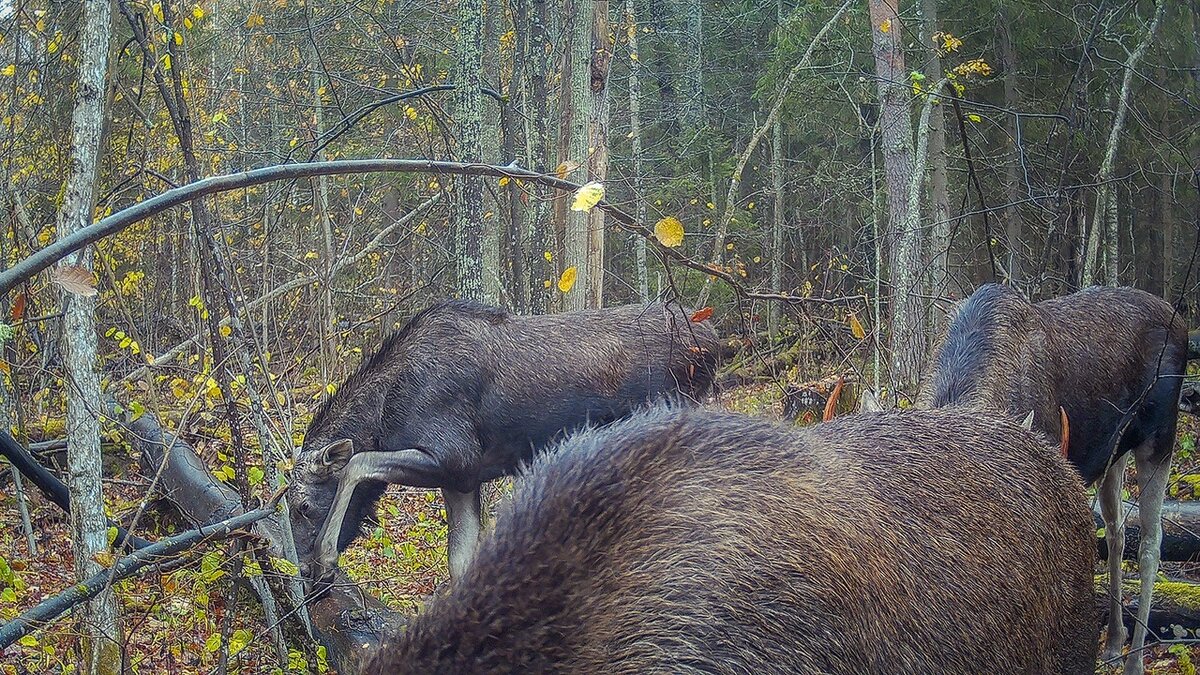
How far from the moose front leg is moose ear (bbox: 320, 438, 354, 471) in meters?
0.07

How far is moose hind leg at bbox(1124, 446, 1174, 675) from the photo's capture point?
678 cm

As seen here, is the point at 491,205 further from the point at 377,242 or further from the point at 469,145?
the point at 469,145

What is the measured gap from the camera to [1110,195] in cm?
1956

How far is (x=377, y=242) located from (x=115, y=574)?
7900 mm

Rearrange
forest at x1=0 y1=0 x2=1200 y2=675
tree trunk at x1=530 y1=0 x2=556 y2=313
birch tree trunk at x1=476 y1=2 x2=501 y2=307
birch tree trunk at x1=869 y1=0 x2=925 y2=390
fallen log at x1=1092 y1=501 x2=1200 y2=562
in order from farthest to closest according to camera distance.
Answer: tree trunk at x1=530 y1=0 x2=556 y2=313 → birch tree trunk at x1=476 y1=2 x2=501 y2=307 → birch tree trunk at x1=869 y1=0 x2=925 y2=390 → fallen log at x1=1092 y1=501 x2=1200 y2=562 → forest at x1=0 y1=0 x2=1200 y2=675

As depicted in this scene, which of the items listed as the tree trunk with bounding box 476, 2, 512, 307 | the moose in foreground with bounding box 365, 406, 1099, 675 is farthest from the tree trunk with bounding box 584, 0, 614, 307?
the moose in foreground with bounding box 365, 406, 1099, 675

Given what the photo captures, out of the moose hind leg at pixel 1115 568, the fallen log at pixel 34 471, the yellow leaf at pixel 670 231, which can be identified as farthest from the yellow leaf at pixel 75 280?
the moose hind leg at pixel 1115 568

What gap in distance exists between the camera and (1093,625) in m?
4.20

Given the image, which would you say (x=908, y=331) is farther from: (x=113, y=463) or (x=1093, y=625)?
(x=113, y=463)

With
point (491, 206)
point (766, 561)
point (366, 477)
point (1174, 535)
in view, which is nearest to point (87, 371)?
point (366, 477)

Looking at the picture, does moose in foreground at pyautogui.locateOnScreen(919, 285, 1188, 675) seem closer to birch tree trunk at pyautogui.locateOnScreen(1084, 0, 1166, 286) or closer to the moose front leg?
the moose front leg

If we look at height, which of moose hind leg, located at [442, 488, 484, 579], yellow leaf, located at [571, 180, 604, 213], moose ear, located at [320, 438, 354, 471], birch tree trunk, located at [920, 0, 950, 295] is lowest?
moose hind leg, located at [442, 488, 484, 579]

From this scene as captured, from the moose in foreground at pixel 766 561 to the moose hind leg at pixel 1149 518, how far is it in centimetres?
313

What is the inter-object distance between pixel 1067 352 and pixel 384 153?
1160 cm
